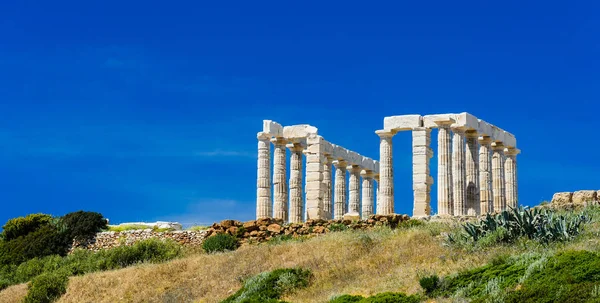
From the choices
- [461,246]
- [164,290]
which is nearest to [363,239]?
[461,246]

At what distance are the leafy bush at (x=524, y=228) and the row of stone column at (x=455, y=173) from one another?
17.9 metres

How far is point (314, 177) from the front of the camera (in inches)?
2007

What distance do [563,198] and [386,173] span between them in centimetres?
1261

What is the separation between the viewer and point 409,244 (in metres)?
30.3

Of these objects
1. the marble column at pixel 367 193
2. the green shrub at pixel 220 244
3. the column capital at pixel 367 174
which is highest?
the column capital at pixel 367 174

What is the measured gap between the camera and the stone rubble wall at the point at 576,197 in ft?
130

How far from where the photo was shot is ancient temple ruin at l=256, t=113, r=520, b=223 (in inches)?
1909

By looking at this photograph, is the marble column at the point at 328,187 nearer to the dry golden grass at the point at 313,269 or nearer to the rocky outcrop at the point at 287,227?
the rocky outcrop at the point at 287,227

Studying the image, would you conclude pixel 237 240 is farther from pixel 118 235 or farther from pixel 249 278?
pixel 249 278

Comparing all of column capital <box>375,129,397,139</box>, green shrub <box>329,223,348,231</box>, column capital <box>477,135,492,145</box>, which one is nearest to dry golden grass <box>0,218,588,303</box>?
green shrub <box>329,223,348,231</box>

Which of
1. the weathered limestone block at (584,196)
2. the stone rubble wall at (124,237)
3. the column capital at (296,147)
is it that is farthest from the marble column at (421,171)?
the stone rubble wall at (124,237)

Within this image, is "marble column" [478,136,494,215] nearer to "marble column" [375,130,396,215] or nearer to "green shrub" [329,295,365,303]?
"marble column" [375,130,396,215]

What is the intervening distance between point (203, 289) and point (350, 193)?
30.2 metres

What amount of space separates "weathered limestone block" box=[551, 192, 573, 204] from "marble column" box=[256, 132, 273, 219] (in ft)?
56.2
